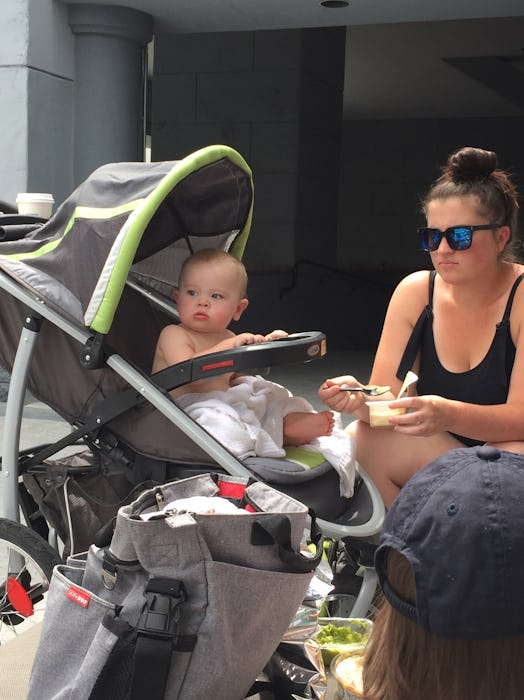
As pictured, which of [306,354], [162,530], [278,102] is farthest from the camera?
[278,102]

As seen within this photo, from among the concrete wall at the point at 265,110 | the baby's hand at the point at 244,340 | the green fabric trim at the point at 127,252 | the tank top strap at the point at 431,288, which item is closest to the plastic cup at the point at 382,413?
the baby's hand at the point at 244,340

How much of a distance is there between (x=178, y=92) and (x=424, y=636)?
31.8ft

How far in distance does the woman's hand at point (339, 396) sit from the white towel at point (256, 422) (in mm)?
73

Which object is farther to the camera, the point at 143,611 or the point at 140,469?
the point at 140,469

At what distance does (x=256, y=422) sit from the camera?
258cm

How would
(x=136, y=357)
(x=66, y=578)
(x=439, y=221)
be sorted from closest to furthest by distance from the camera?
1. (x=66, y=578)
2. (x=439, y=221)
3. (x=136, y=357)

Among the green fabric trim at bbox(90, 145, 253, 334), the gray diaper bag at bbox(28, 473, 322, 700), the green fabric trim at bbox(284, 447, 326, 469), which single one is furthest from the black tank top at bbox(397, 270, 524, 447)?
the gray diaper bag at bbox(28, 473, 322, 700)

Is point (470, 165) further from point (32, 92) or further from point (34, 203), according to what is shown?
point (32, 92)

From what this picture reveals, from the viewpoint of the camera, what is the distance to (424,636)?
1.12 meters

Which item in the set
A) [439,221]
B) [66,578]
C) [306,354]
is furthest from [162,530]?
[439,221]

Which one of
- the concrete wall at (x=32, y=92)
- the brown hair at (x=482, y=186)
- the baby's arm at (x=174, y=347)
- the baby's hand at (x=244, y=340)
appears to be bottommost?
the baby's arm at (x=174, y=347)

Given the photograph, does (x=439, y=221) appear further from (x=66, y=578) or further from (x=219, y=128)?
(x=219, y=128)

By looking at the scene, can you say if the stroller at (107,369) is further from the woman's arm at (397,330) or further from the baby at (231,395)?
the woman's arm at (397,330)

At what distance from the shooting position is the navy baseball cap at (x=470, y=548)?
3.53 feet
